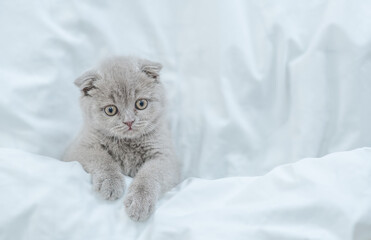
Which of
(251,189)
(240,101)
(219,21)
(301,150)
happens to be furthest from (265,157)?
(219,21)

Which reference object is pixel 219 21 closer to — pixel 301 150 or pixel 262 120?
pixel 262 120

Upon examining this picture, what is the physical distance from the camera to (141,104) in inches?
53.6

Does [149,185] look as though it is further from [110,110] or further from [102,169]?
[110,110]

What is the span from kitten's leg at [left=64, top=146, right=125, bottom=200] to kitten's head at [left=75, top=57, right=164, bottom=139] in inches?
3.8

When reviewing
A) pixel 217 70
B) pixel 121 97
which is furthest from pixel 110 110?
Result: pixel 217 70

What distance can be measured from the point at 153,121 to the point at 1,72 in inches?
23.3

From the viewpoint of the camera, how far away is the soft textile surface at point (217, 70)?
130 cm

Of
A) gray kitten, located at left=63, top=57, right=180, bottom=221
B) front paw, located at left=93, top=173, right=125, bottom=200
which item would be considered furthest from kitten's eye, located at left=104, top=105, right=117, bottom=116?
front paw, located at left=93, top=173, right=125, bottom=200

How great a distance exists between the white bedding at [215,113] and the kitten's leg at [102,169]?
0.10 ft

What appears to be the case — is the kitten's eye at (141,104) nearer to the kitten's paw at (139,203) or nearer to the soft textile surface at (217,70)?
the soft textile surface at (217,70)

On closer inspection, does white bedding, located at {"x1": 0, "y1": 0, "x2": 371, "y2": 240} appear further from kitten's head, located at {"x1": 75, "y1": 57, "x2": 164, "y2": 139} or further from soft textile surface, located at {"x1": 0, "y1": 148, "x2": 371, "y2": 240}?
kitten's head, located at {"x1": 75, "y1": 57, "x2": 164, "y2": 139}

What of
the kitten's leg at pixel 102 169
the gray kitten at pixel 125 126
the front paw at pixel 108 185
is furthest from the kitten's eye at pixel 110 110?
the front paw at pixel 108 185

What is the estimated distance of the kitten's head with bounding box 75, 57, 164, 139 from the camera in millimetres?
1312

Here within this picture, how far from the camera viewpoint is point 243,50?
1423 mm
